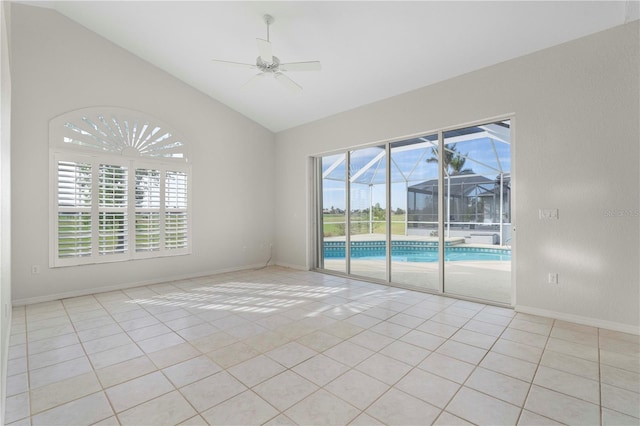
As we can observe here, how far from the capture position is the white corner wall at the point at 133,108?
3881 millimetres

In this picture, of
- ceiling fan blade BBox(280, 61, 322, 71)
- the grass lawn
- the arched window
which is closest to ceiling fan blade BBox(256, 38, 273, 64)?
ceiling fan blade BBox(280, 61, 322, 71)

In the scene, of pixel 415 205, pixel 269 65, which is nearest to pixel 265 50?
pixel 269 65

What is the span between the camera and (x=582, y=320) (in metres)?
3.17

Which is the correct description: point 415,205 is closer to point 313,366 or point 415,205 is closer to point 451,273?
point 451,273

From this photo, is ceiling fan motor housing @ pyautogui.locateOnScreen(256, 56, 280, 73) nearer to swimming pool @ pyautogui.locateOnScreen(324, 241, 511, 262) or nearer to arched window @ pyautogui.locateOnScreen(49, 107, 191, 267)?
arched window @ pyautogui.locateOnScreen(49, 107, 191, 267)

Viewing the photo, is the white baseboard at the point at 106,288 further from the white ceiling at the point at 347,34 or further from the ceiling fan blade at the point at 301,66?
the ceiling fan blade at the point at 301,66

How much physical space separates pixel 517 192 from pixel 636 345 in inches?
68.2

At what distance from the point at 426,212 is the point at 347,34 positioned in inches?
105

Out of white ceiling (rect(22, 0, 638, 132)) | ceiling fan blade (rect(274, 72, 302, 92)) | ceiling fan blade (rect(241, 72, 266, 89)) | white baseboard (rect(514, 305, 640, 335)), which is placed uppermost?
white ceiling (rect(22, 0, 638, 132))

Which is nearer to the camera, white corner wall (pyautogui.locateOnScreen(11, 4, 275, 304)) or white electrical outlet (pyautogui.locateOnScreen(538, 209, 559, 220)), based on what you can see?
white electrical outlet (pyautogui.locateOnScreen(538, 209, 559, 220))

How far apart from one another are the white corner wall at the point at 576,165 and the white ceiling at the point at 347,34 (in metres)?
0.24

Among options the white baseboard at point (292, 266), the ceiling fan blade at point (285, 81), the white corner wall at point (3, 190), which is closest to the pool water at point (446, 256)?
the white baseboard at point (292, 266)

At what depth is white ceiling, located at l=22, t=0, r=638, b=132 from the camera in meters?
3.02

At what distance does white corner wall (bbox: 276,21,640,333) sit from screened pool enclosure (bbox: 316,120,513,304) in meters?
0.34
